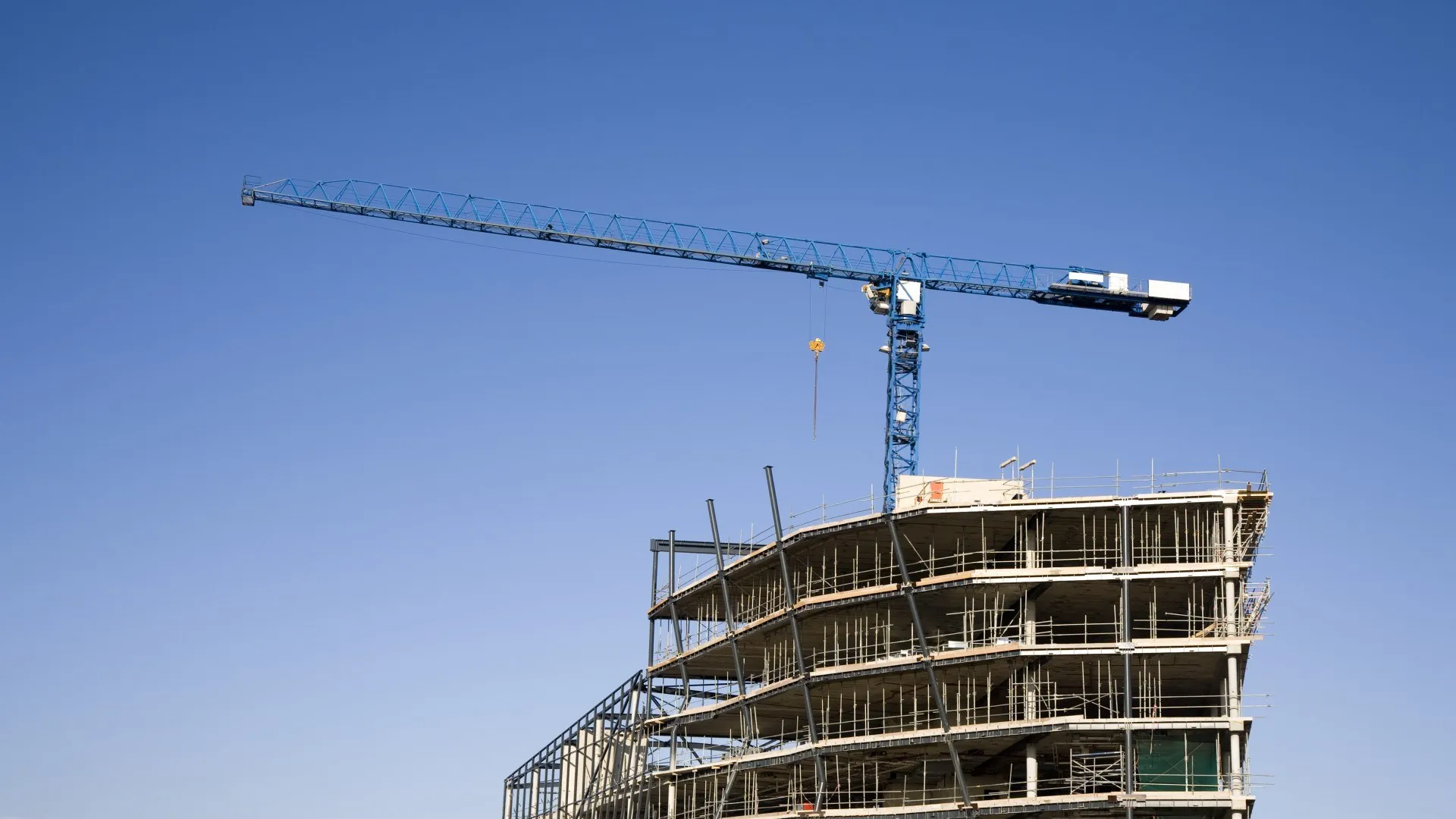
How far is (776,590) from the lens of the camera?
86562 mm

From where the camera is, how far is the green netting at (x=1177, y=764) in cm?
6938

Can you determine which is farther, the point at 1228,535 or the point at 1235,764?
the point at 1228,535

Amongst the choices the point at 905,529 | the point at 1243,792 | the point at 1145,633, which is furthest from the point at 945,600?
the point at 1243,792

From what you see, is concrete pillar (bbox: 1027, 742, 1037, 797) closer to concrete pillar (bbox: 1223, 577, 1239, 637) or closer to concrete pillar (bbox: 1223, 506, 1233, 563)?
concrete pillar (bbox: 1223, 577, 1239, 637)

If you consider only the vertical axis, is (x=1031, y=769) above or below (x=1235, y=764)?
below

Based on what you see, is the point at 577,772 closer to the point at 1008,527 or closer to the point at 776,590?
the point at 776,590

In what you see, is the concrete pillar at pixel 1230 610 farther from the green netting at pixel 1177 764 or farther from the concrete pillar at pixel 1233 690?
the green netting at pixel 1177 764

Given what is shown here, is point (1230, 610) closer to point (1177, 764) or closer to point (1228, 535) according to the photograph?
point (1228, 535)

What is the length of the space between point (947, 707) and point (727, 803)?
1711 centimetres

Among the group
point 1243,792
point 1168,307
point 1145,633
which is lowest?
point 1243,792

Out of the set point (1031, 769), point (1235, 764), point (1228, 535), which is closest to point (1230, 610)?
point (1228, 535)

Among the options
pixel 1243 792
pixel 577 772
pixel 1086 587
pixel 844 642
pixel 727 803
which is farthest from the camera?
pixel 577 772

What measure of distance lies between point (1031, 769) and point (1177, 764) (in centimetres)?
560

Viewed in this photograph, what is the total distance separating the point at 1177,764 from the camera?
229 ft
